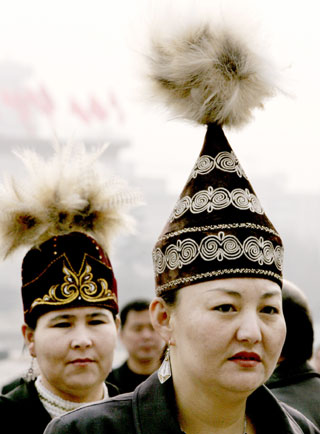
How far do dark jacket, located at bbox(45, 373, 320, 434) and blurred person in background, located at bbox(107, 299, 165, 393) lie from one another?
2.64m

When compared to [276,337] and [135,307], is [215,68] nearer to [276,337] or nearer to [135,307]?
[276,337]

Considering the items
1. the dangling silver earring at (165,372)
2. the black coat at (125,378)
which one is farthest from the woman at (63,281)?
the black coat at (125,378)

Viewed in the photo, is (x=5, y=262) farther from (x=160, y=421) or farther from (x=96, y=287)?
(x=160, y=421)

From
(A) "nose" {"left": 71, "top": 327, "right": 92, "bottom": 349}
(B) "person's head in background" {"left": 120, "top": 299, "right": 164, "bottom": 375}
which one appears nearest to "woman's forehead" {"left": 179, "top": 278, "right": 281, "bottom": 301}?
(A) "nose" {"left": 71, "top": 327, "right": 92, "bottom": 349}

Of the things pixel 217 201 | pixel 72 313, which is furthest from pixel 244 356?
pixel 72 313

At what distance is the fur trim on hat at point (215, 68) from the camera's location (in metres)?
2.59

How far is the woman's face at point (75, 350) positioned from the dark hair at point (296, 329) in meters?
0.81

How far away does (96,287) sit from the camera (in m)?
3.51

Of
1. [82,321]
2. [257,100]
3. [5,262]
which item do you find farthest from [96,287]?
[257,100]

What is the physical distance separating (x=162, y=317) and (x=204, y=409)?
1.10 ft

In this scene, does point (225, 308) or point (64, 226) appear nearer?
point (225, 308)

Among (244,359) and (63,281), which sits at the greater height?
(63,281)

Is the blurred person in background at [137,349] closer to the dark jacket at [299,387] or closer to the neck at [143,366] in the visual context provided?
the neck at [143,366]

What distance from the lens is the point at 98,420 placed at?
2.47 meters
